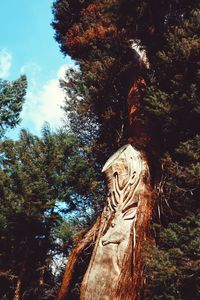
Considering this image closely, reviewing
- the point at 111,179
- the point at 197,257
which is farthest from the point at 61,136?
the point at 197,257

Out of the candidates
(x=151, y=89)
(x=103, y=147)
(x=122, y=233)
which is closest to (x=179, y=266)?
(x=122, y=233)

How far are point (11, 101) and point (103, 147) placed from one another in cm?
498

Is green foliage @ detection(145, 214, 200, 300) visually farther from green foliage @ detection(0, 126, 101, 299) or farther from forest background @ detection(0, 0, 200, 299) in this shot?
green foliage @ detection(0, 126, 101, 299)

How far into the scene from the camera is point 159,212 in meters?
8.55

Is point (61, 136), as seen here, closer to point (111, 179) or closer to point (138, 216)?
point (111, 179)

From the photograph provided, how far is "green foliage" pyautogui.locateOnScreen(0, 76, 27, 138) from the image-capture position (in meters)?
15.3

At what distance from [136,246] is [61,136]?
729 cm

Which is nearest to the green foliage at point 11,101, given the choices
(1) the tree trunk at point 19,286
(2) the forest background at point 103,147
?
(2) the forest background at point 103,147

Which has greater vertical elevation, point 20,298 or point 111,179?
point 111,179

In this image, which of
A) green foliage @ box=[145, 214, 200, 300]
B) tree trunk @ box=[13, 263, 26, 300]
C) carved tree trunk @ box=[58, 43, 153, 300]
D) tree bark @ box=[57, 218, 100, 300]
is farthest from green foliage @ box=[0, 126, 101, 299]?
green foliage @ box=[145, 214, 200, 300]

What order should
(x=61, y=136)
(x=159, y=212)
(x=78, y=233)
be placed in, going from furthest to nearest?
(x=61, y=136) → (x=78, y=233) → (x=159, y=212)

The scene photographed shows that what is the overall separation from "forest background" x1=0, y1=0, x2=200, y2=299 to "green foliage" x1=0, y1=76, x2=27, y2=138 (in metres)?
0.04

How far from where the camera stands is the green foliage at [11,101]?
15320mm

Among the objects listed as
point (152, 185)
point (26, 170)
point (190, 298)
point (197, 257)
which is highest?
point (26, 170)
